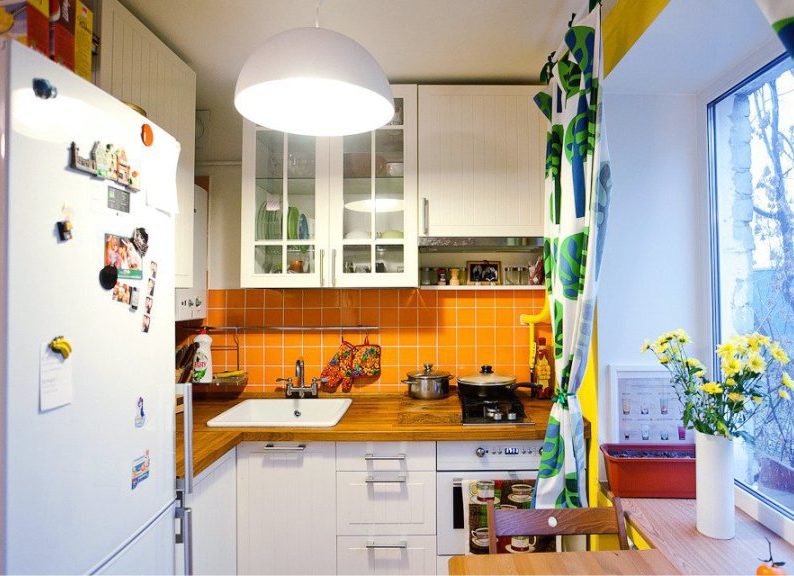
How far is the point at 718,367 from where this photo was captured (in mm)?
1707

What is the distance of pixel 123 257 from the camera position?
107 centimetres

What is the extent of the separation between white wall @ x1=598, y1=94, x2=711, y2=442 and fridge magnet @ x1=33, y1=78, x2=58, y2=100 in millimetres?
1678

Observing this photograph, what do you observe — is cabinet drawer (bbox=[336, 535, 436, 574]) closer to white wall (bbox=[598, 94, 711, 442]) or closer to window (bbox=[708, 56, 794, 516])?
white wall (bbox=[598, 94, 711, 442])

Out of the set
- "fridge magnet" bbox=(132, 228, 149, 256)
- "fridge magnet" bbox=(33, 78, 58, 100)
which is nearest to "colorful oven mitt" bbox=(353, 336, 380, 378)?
"fridge magnet" bbox=(132, 228, 149, 256)

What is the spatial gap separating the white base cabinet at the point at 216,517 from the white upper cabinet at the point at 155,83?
785mm

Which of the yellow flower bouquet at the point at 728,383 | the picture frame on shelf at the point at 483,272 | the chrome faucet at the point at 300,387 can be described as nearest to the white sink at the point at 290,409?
the chrome faucet at the point at 300,387

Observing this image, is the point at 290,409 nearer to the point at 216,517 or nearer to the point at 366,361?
the point at 366,361

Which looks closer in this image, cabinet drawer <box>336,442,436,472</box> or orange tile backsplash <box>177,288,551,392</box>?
cabinet drawer <box>336,442,436,472</box>

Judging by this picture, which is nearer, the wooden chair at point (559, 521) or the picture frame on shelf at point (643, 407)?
the wooden chair at point (559, 521)

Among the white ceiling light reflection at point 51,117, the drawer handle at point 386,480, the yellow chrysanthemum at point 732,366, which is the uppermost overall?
the white ceiling light reflection at point 51,117

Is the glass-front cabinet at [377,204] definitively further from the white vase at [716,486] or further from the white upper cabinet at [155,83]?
the white vase at [716,486]

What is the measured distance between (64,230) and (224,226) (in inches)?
71.2

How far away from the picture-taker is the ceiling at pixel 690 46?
1.33m

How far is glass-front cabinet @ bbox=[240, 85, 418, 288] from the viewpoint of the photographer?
229 cm
